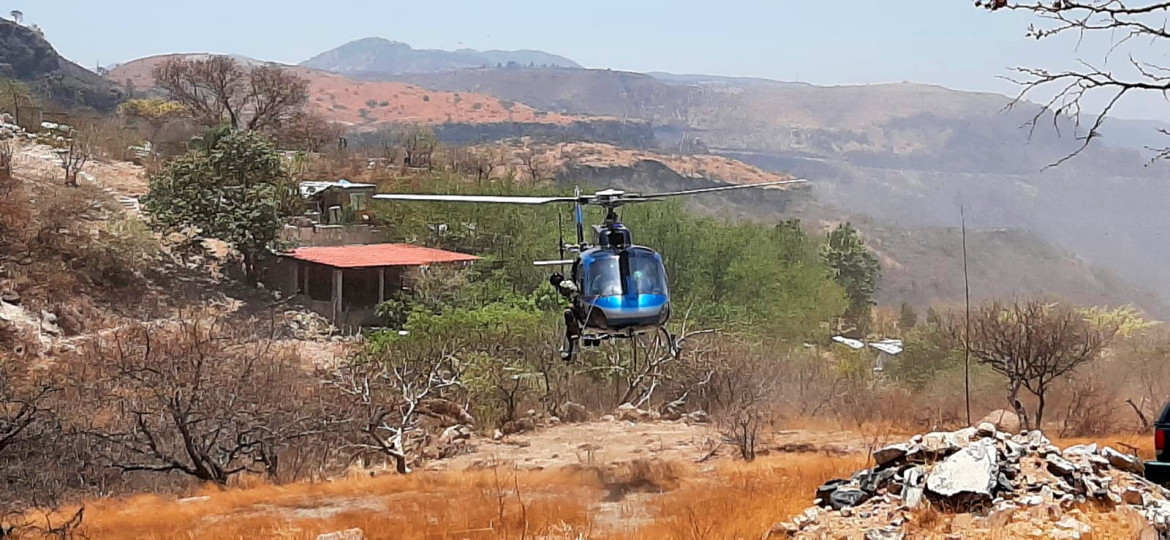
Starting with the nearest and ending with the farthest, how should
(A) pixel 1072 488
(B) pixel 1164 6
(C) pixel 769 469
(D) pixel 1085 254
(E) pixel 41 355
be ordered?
(B) pixel 1164 6, (A) pixel 1072 488, (C) pixel 769 469, (E) pixel 41 355, (D) pixel 1085 254

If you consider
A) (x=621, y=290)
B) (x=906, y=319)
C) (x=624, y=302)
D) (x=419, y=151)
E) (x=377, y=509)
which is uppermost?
(x=621, y=290)

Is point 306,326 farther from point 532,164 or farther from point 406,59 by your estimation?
point 406,59

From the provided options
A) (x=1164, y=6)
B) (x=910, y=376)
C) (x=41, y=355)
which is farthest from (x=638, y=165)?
(x=1164, y=6)

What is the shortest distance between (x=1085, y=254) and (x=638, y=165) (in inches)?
1253

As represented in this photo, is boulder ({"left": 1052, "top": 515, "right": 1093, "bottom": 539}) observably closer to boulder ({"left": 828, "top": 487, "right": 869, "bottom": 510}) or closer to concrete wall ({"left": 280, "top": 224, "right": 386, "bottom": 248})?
boulder ({"left": 828, "top": 487, "right": 869, "bottom": 510})

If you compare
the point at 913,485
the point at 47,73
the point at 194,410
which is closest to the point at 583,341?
the point at 913,485

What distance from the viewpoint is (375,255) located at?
32.5 meters

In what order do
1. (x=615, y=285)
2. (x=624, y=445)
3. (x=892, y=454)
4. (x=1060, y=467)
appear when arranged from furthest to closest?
(x=624, y=445), (x=615, y=285), (x=892, y=454), (x=1060, y=467)

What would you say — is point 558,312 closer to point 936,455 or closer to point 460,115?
point 936,455

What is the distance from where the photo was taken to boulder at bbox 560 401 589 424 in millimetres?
22438

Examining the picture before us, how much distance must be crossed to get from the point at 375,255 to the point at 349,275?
42.6 inches

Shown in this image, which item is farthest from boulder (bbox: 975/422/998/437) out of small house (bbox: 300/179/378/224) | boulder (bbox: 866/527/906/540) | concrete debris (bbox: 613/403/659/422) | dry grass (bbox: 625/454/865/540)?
small house (bbox: 300/179/378/224)

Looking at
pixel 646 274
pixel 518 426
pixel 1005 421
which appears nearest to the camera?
pixel 646 274

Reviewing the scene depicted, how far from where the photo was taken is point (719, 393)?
23141 millimetres
